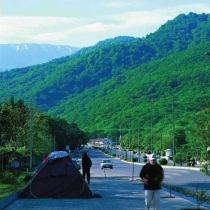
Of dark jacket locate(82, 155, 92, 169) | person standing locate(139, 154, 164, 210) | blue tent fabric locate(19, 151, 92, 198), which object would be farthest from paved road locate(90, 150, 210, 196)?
person standing locate(139, 154, 164, 210)

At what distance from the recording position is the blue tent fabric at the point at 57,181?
21266 millimetres

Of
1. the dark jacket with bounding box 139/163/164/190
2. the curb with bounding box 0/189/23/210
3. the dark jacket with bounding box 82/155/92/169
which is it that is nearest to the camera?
the dark jacket with bounding box 139/163/164/190

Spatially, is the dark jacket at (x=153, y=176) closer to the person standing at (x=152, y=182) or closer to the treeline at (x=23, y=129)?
the person standing at (x=152, y=182)

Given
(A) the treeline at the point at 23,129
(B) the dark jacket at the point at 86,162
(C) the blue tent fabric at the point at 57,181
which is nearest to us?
(C) the blue tent fabric at the point at 57,181

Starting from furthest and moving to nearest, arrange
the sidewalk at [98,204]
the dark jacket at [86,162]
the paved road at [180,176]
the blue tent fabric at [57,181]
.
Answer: the paved road at [180,176] → the dark jacket at [86,162] → the blue tent fabric at [57,181] → the sidewalk at [98,204]

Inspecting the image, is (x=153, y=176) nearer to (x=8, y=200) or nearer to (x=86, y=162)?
(x=8, y=200)

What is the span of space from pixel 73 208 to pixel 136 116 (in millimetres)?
143242

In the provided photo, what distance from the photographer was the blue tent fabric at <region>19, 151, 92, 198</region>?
69.8 ft

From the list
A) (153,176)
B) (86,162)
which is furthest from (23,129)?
(153,176)

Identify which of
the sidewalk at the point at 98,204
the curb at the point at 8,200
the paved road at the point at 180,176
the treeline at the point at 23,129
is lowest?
the paved road at the point at 180,176

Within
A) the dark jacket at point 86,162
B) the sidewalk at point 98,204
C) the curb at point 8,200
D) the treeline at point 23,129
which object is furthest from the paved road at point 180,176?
the treeline at point 23,129

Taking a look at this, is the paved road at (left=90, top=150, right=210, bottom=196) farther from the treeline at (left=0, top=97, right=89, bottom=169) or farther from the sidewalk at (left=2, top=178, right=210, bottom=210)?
the treeline at (left=0, top=97, right=89, bottom=169)

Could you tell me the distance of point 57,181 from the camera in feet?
70.0

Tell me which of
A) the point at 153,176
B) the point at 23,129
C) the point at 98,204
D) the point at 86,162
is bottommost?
the point at 98,204
